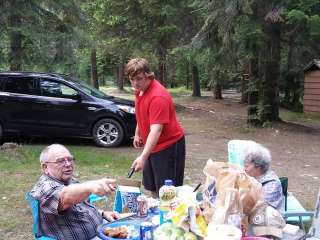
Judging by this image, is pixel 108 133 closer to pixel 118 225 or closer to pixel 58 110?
pixel 58 110

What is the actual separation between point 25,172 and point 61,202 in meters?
5.12

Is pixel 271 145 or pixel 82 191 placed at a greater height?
pixel 82 191

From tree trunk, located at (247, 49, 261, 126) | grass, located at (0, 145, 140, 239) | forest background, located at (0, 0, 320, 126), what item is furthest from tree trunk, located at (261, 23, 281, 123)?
grass, located at (0, 145, 140, 239)

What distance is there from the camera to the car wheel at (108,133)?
35.3 ft

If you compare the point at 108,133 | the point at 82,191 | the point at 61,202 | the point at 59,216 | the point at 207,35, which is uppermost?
the point at 207,35

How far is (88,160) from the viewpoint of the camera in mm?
9148

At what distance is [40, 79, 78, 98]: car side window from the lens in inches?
426

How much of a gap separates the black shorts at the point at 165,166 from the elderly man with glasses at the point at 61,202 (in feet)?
3.84

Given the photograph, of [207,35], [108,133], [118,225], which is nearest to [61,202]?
[118,225]

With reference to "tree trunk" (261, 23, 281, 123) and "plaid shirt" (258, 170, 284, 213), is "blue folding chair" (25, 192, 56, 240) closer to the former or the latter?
"plaid shirt" (258, 170, 284, 213)

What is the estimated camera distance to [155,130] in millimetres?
4531

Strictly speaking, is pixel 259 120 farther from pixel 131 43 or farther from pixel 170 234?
pixel 170 234

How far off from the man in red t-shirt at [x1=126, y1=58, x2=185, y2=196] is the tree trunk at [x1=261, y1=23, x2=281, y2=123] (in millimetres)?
11007

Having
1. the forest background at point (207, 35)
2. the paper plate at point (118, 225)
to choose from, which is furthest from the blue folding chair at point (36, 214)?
the forest background at point (207, 35)
